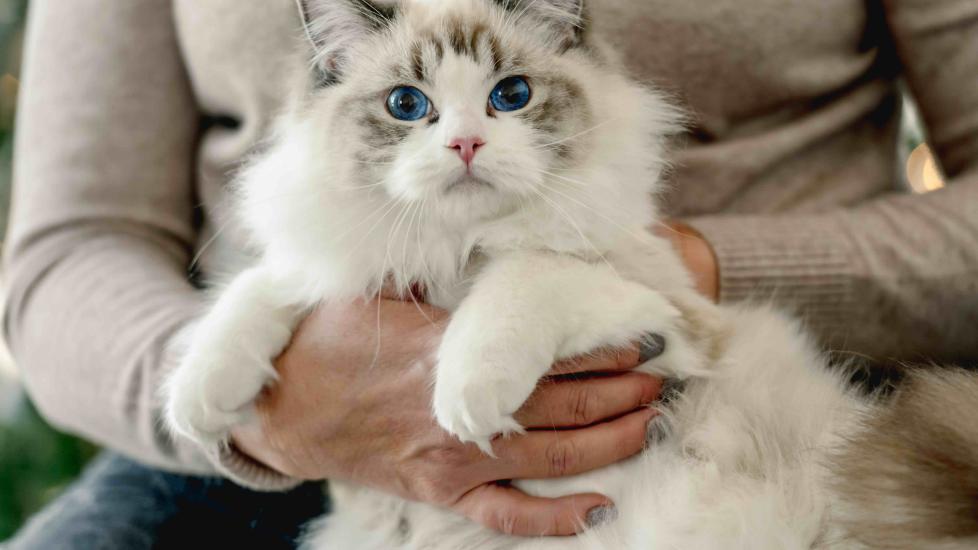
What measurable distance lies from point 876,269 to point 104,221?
132cm

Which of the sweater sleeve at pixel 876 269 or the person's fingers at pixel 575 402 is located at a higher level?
the sweater sleeve at pixel 876 269

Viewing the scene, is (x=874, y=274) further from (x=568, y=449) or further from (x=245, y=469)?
(x=245, y=469)

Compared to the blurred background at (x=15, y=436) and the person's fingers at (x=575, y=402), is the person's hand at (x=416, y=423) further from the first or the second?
the blurred background at (x=15, y=436)

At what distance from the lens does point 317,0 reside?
1004mm

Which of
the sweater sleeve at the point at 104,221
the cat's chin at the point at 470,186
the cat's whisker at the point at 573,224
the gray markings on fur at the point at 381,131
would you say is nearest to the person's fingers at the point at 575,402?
the cat's whisker at the point at 573,224

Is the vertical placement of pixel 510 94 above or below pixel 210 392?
above

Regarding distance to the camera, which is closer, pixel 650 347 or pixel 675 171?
pixel 650 347

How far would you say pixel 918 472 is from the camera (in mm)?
701

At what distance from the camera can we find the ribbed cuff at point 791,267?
3.74 feet

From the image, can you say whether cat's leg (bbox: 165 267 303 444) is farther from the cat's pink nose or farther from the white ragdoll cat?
the cat's pink nose

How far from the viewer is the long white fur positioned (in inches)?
31.9

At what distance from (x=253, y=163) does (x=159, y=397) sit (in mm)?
383

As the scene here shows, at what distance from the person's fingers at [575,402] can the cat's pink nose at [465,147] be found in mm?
282

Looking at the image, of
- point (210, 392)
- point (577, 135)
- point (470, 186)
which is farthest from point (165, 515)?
point (577, 135)
